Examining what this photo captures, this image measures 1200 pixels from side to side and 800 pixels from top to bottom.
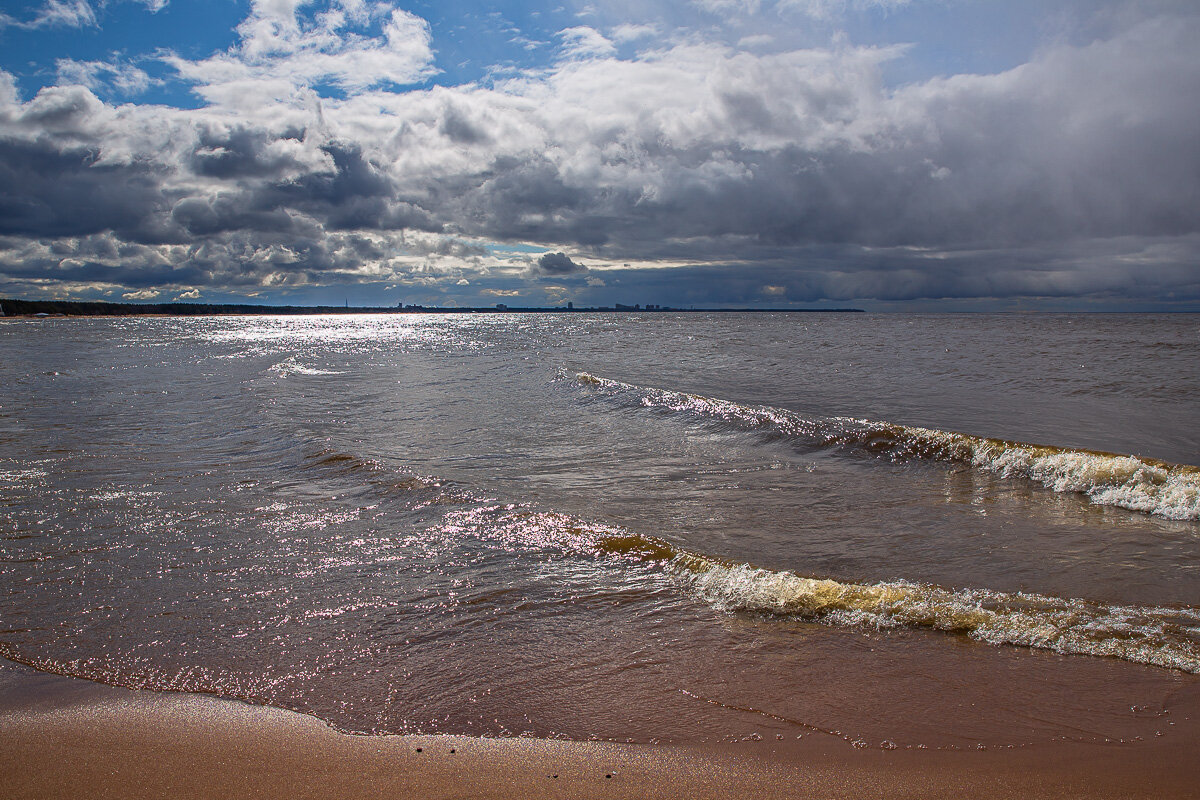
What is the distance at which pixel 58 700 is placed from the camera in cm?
400

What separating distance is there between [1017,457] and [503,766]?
10.4m

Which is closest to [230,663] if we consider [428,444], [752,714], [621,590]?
[621,590]

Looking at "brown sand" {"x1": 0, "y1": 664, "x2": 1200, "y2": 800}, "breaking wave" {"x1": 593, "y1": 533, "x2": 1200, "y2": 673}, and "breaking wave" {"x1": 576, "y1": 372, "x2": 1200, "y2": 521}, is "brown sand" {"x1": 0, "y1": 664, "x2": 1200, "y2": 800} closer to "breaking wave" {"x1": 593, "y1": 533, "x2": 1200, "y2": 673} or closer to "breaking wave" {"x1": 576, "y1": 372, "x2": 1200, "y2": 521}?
"breaking wave" {"x1": 593, "y1": 533, "x2": 1200, "y2": 673}

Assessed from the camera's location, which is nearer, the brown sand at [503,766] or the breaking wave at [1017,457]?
the brown sand at [503,766]

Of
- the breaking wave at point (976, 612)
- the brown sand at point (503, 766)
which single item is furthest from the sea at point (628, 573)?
the brown sand at point (503, 766)

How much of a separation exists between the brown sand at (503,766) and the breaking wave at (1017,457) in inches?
244

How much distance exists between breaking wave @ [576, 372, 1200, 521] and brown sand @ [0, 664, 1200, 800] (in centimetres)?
621

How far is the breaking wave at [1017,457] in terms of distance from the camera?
8.66 meters

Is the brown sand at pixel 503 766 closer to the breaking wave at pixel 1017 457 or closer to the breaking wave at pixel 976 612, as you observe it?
the breaking wave at pixel 976 612

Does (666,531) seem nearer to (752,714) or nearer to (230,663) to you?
(752,714)

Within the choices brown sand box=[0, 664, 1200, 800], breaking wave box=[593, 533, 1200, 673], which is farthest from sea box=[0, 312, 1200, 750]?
brown sand box=[0, 664, 1200, 800]

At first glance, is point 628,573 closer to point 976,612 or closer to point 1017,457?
point 976,612

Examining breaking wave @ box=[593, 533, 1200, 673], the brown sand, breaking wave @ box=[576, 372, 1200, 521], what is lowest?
the brown sand

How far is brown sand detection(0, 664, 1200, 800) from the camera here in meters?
3.18
